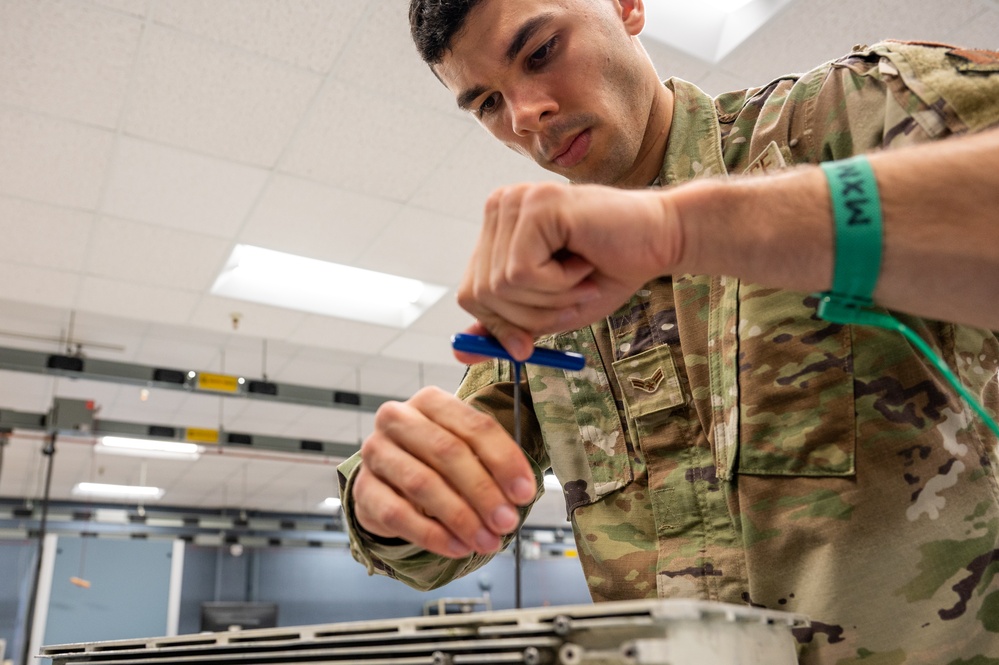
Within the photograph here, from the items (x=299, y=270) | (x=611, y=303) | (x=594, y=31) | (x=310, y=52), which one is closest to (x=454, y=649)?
(x=611, y=303)

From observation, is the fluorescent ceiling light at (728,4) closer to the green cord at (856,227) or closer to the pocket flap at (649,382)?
the pocket flap at (649,382)

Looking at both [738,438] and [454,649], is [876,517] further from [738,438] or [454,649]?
[454,649]

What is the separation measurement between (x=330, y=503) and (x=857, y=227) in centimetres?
1053

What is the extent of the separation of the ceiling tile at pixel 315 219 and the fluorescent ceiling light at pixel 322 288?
0.19m

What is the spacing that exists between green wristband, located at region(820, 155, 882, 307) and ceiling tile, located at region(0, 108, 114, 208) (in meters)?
2.94

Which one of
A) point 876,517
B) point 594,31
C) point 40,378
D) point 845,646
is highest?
point 40,378

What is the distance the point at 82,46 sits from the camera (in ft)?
7.55

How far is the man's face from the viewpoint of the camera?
36.1 inches

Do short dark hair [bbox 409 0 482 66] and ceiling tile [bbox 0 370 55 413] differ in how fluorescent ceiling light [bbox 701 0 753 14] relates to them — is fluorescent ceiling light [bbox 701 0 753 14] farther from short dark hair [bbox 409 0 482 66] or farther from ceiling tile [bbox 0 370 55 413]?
ceiling tile [bbox 0 370 55 413]

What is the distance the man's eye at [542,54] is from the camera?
938mm

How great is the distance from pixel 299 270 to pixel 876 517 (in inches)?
147

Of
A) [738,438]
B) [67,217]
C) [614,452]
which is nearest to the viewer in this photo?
[738,438]

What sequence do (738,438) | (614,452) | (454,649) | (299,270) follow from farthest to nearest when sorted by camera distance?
(299,270) < (614,452) < (738,438) < (454,649)

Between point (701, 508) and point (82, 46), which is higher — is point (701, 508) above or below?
below
